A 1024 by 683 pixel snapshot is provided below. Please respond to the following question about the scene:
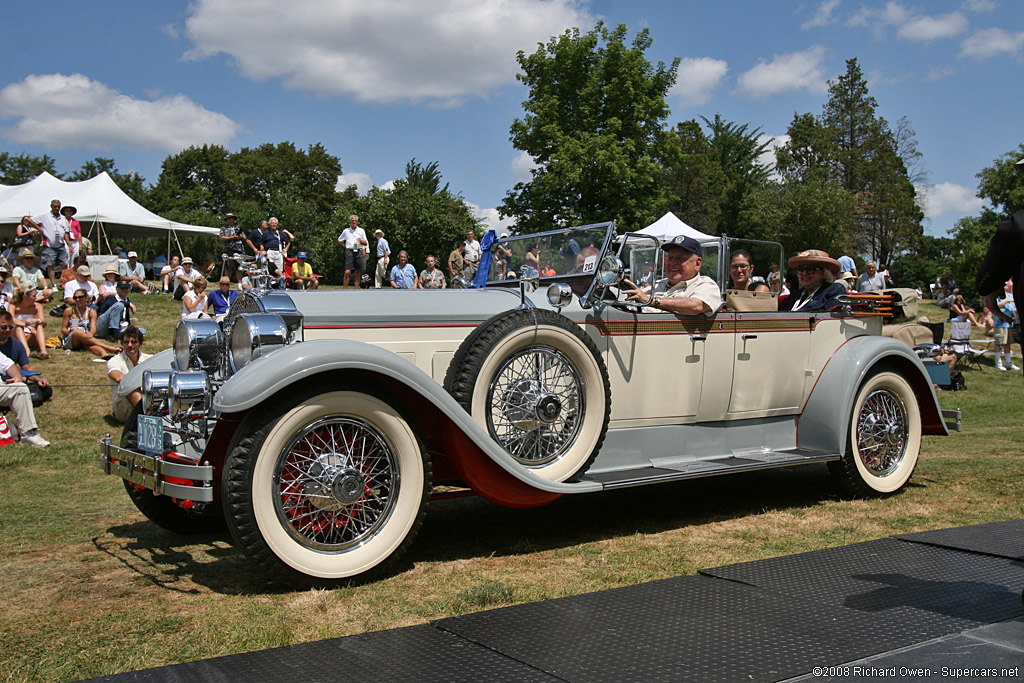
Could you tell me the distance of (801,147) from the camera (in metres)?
58.6

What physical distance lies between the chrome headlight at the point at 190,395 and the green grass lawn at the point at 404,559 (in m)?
0.82

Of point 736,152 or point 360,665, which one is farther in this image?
point 736,152

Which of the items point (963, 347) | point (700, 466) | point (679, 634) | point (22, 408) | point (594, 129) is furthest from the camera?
point (594, 129)

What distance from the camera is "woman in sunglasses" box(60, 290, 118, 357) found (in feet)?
37.9

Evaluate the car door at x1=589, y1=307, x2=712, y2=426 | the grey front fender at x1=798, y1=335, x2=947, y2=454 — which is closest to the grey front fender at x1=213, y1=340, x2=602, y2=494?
the car door at x1=589, y1=307, x2=712, y2=426

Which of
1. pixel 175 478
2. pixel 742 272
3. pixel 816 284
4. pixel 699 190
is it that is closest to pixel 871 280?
pixel 816 284

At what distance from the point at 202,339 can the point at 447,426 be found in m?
1.57

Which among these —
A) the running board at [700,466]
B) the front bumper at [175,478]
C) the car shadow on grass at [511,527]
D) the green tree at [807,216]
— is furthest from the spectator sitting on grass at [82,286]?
the green tree at [807,216]

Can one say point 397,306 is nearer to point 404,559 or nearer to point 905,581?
point 404,559

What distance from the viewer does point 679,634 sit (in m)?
3.16

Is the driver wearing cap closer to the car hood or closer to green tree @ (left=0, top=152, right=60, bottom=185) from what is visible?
the car hood

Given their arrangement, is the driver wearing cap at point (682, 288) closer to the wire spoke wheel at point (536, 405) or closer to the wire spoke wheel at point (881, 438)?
the wire spoke wheel at point (536, 405)

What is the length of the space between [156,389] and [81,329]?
347 inches

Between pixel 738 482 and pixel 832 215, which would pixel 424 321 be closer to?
pixel 738 482
